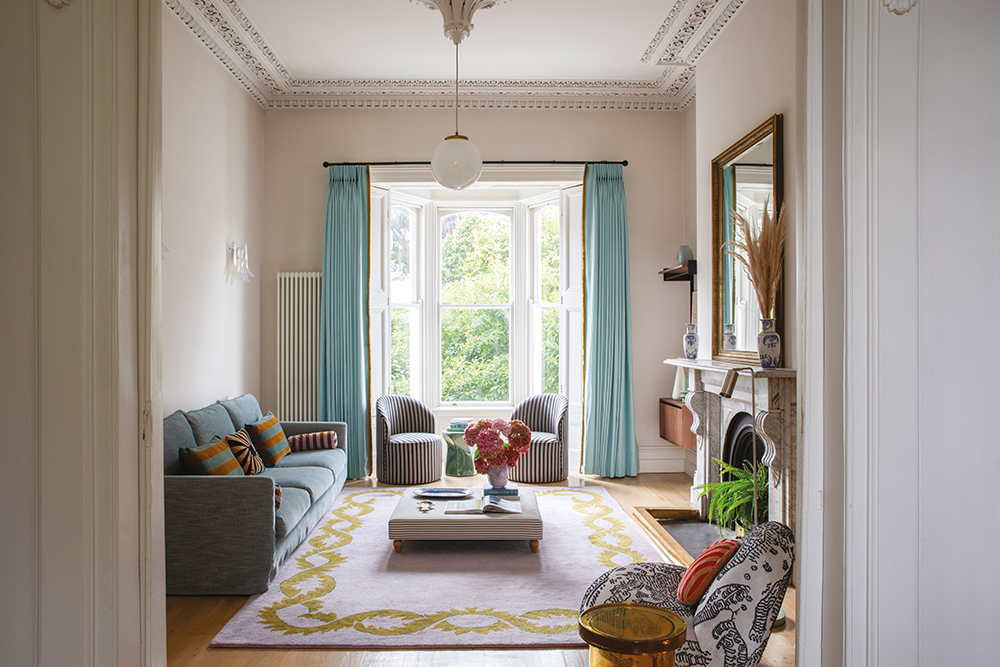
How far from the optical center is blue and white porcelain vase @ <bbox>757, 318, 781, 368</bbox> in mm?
3406

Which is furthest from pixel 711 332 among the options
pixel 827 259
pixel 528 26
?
pixel 827 259

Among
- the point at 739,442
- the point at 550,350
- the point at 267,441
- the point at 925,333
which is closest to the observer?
the point at 925,333

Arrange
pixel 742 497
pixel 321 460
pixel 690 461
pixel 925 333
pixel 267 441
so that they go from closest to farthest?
pixel 925 333 < pixel 742 497 < pixel 267 441 < pixel 321 460 < pixel 690 461

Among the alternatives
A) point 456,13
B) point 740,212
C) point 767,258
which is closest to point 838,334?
point 767,258

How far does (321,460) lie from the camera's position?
467 cm

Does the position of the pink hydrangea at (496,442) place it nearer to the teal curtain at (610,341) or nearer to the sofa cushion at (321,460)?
the sofa cushion at (321,460)

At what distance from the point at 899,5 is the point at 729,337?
286 centimetres

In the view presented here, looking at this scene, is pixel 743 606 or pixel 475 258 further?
pixel 475 258

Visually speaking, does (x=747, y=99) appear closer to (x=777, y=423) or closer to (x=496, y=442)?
(x=777, y=423)

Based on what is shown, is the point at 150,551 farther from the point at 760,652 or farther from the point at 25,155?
the point at 760,652

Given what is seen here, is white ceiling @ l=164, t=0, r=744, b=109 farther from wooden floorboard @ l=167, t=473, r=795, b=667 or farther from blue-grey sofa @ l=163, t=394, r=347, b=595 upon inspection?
wooden floorboard @ l=167, t=473, r=795, b=667

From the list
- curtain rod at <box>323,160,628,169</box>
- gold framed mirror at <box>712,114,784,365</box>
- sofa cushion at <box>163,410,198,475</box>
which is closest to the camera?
sofa cushion at <box>163,410,198,475</box>

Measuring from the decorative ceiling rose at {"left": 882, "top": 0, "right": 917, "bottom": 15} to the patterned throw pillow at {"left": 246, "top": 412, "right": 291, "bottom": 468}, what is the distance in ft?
13.7

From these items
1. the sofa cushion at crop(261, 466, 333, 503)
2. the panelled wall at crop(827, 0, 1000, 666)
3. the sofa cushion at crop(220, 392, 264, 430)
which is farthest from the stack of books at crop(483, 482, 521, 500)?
the panelled wall at crop(827, 0, 1000, 666)
